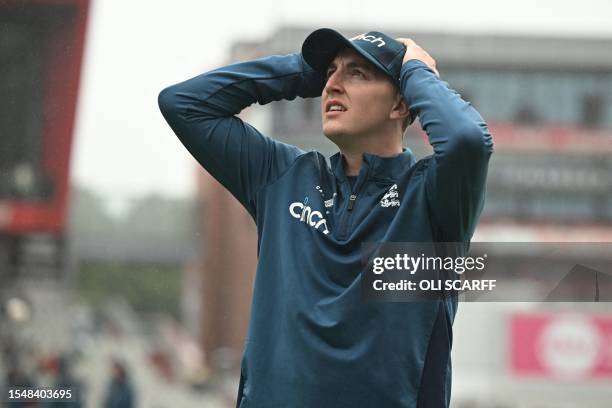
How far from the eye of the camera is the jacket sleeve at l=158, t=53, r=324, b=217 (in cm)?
167

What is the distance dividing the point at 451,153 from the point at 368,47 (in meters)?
0.23

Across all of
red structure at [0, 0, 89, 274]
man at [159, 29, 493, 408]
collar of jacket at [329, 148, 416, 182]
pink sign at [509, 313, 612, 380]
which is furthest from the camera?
Result: pink sign at [509, 313, 612, 380]

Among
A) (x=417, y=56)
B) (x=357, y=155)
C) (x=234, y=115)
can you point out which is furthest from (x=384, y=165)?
(x=234, y=115)

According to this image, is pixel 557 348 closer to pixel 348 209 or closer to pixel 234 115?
pixel 234 115

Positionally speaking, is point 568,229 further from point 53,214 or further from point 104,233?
point 53,214

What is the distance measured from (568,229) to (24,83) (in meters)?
26.9

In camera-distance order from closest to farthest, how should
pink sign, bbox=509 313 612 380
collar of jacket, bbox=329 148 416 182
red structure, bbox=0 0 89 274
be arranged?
collar of jacket, bbox=329 148 416 182 < red structure, bbox=0 0 89 274 < pink sign, bbox=509 313 612 380

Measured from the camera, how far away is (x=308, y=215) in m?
1.55

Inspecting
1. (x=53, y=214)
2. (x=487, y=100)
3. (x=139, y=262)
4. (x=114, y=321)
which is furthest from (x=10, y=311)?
(x=114, y=321)

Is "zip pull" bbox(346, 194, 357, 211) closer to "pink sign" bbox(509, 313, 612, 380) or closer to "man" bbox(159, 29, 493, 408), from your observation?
"man" bbox(159, 29, 493, 408)

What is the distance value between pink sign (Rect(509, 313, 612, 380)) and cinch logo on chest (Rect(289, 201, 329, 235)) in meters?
1.24

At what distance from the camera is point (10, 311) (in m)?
3.96

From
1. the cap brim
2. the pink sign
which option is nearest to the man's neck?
the cap brim

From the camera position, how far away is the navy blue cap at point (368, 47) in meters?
1.56
